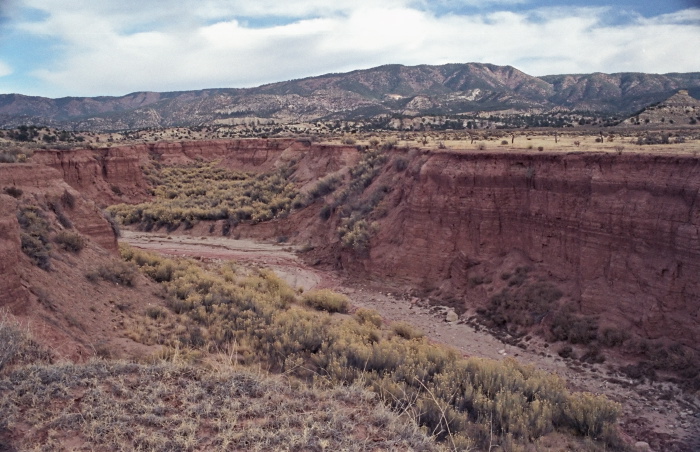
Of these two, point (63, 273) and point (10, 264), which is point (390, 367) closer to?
point (10, 264)

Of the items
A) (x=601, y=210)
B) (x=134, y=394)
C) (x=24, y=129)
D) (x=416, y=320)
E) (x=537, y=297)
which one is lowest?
(x=416, y=320)

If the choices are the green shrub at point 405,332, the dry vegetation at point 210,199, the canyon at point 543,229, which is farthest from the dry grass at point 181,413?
the dry vegetation at point 210,199

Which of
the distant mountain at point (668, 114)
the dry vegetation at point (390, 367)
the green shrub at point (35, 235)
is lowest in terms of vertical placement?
the dry vegetation at point (390, 367)

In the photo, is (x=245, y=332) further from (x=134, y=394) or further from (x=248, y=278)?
(x=248, y=278)

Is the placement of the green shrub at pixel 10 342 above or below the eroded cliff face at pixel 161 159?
below

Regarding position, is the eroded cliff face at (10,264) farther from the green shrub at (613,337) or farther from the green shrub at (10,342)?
the green shrub at (613,337)

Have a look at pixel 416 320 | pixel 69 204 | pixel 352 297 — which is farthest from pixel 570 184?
pixel 69 204
